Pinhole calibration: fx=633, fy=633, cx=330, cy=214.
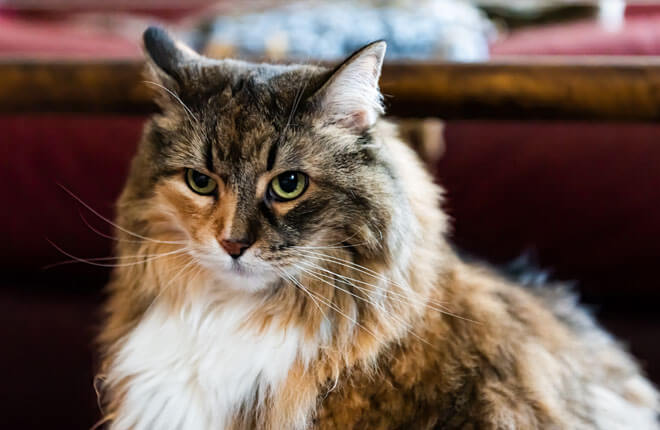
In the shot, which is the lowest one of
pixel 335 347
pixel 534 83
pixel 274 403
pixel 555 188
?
pixel 274 403

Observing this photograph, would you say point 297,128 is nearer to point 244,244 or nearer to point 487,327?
point 244,244

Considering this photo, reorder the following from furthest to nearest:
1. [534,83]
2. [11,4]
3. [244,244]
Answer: [11,4]
[534,83]
[244,244]

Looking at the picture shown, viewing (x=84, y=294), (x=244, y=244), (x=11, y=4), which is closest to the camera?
(x=244, y=244)

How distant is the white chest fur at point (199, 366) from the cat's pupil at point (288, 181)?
0.22 m

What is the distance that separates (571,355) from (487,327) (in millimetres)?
199

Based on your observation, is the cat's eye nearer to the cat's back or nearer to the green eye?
the green eye

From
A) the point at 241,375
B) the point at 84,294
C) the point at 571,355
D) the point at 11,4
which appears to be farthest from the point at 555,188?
the point at 11,4

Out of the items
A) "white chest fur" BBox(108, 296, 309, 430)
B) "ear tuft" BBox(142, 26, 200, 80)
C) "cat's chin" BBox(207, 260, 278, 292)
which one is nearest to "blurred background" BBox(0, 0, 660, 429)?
"ear tuft" BBox(142, 26, 200, 80)

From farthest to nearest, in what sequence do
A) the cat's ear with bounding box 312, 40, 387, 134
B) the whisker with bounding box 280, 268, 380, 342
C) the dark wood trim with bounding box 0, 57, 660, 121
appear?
the dark wood trim with bounding box 0, 57, 660, 121
the whisker with bounding box 280, 268, 380, 342
the cat's ear with bounding box 312, 40, 387, 134

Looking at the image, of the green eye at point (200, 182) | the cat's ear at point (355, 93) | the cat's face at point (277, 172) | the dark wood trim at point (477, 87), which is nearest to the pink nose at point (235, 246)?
the cat's face at point (277, 172)

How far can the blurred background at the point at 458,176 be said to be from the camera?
4.75 ft

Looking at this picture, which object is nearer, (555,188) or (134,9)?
(555,188)

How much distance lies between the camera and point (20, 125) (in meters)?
1.70

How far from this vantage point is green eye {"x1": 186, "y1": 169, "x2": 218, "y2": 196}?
1.06 metres
